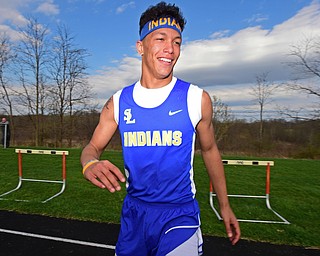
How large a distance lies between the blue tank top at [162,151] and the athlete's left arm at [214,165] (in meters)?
0.14

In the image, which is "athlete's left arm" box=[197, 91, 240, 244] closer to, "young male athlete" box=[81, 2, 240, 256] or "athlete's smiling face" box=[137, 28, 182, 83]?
"young male athlete" box=[81, 2, 240, 256]

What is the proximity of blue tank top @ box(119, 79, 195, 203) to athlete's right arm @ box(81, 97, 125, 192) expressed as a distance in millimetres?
240

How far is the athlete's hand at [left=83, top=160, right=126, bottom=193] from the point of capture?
1.27m

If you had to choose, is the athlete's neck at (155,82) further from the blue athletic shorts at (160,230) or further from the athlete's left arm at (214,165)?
the blue athletic shorts at (160,230)

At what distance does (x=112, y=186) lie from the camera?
1.27 m

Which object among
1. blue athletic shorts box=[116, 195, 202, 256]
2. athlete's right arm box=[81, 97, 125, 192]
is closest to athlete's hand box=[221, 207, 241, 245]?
blue athletic shorts box=[116, 195, 202, 256]

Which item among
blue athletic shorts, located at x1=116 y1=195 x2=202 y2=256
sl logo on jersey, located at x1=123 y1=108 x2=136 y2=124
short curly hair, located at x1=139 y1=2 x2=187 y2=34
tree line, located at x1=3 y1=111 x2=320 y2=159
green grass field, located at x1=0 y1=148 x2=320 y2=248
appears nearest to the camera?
blue athletic shorts, located at x1=116 y1=195 x2=202 y2=256

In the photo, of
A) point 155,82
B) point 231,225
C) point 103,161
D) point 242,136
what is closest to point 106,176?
point 103,161

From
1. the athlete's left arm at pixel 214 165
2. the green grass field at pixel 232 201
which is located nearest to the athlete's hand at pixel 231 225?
the athlete's left arm at pixel 214 165

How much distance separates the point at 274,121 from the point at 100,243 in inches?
994

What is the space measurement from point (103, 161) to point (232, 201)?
20.0 feet

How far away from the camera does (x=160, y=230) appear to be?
154 cm

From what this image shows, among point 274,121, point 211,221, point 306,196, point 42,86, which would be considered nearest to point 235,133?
point 274,121

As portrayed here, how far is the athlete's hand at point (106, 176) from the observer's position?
127cm
